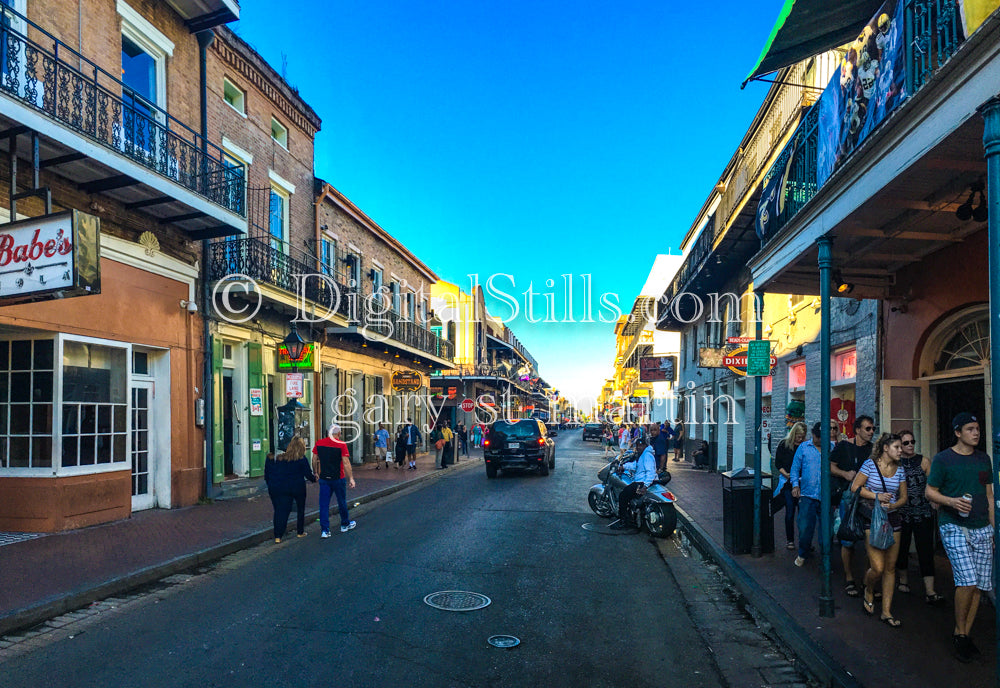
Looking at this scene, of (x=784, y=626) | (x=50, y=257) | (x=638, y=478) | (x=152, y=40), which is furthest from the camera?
(x=152, y=40)

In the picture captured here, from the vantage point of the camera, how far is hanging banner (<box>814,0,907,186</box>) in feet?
18.5

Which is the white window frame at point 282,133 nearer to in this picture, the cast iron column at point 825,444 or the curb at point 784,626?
the curb at point 784,626

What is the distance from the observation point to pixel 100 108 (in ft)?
35.1

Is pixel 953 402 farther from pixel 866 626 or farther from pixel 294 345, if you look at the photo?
pixel 294 345

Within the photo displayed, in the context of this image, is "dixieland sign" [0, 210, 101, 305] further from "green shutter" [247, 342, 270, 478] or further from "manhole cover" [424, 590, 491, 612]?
"green shutter" [247, 342, 270, 478]

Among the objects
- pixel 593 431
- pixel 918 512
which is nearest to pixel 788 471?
pixel 918 512

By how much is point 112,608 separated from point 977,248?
9489 mm

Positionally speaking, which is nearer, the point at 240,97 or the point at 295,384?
the point at 295,384

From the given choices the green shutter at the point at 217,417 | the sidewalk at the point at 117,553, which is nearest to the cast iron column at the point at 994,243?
the sidewalk at the point at 117,553

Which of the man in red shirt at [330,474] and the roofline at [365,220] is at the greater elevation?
the roofline at [365,220]

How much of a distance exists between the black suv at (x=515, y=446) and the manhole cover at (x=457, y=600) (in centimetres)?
1373

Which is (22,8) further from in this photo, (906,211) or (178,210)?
(906,211)

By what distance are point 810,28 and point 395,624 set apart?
274 inches

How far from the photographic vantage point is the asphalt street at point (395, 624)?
16.4 feet
